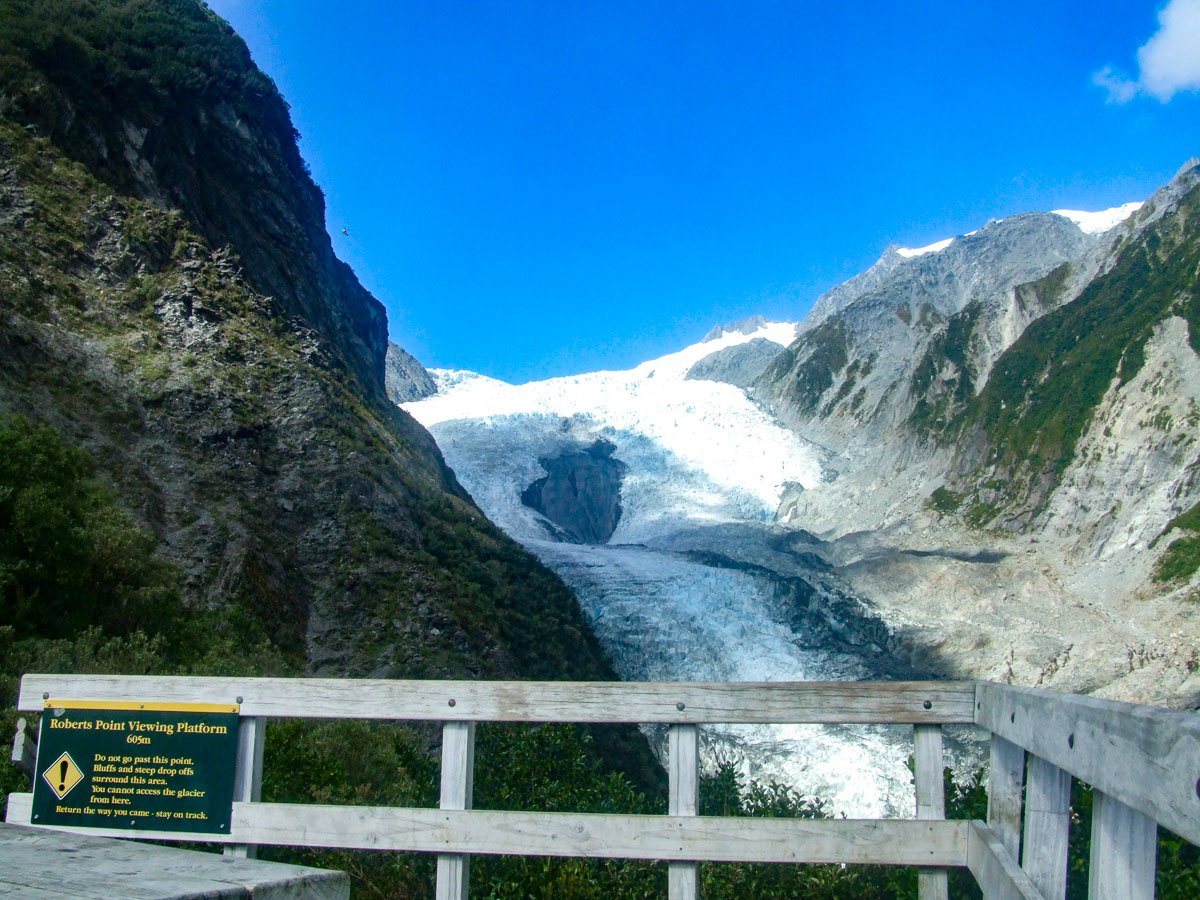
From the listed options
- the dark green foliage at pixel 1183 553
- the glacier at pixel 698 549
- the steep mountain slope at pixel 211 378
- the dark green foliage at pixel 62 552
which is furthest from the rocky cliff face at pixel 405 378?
the dark green foliage at pixel 62 552

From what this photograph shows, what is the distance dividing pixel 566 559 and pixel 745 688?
147ft

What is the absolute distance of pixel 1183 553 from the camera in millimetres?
36094

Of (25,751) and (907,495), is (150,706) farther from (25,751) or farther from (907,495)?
(907,495)

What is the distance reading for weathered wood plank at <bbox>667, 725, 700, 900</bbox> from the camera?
3.65 meters

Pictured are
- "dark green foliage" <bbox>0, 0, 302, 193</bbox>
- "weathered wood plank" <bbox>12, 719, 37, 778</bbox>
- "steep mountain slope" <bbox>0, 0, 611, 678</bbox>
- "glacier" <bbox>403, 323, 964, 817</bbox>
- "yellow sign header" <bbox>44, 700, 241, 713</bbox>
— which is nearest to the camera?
"yellow sign header" <bbox>44, 700, 241, 713</bbox>

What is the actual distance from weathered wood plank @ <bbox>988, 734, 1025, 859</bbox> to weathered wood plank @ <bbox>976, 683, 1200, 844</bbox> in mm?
353

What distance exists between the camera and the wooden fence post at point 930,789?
11.8 feet

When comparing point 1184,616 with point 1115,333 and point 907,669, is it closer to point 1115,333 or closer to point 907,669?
point 907,669

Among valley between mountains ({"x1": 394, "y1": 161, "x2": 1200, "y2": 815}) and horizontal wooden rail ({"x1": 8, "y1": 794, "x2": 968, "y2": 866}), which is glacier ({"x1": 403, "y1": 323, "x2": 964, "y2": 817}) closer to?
valley between mountains ({"x1": 394, "y1": 161, "x2": 1200, "y2": 815})

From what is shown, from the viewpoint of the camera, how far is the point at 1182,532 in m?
37.2

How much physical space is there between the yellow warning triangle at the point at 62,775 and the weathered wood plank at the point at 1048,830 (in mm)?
3847

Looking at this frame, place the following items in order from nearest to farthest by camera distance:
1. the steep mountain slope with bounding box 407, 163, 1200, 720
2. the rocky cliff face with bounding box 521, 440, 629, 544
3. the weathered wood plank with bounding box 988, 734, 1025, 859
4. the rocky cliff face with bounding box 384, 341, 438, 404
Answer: the weathered wood plank with bounding box 988, 734, 1025, 859
the steep mountain slope with bounding box 407, 163, 1200, 720
the rocky cliff face with bounding box 521, 440, 629, 544
the rocky cliff face with bounding box 384, 341, 438, 404

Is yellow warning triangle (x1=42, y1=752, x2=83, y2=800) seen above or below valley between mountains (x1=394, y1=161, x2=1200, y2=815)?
below

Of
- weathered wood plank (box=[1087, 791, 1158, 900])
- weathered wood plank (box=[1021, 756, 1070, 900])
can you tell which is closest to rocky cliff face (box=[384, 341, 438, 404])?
weathered wood plank (box=[1021, 756, 1070, 900])
